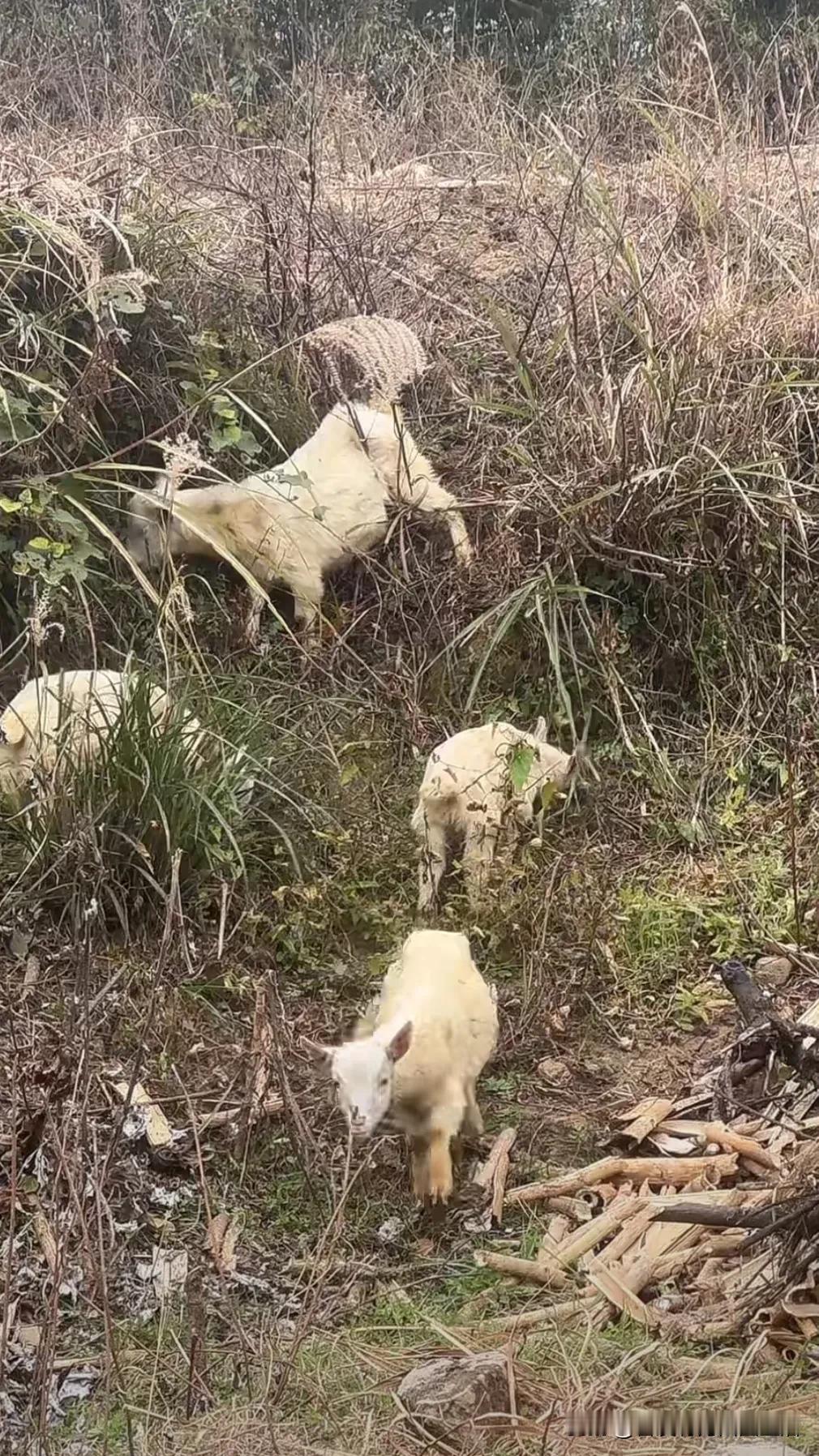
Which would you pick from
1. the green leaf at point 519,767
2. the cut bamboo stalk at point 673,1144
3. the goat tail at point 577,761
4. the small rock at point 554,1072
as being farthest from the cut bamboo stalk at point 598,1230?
the goat tail at point 577,761

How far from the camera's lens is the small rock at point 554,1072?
2.12 metres

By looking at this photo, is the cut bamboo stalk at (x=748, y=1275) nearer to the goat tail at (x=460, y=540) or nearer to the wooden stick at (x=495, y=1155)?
the wooden stick at (x=495, y=1155)

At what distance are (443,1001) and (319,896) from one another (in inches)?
18.0

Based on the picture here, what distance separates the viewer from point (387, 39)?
15.2 feet

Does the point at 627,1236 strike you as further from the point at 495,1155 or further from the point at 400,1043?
the point at 400,1043

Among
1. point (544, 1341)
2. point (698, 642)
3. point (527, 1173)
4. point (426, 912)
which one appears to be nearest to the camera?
point (544, 1341)

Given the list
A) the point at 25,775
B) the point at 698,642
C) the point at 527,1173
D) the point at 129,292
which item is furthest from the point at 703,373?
the point at 527,1173

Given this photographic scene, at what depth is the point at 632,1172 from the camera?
188 cm

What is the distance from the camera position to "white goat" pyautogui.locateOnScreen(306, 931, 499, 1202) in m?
1.83

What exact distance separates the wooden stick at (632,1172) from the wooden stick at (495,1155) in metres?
0.04

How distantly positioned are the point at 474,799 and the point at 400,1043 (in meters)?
0.67

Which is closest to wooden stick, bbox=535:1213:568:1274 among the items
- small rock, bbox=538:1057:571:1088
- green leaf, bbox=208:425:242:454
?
small rock, bbox=538:1057:571:1088

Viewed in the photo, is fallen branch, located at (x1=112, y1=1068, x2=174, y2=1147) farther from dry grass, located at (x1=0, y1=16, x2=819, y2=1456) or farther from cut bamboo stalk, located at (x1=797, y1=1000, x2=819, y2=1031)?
cut bamboo stalk, located at (x1=797, y1=1000, x2=819, y2=1031)

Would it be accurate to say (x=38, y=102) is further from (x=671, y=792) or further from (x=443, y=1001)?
(x=443, y=1001)
